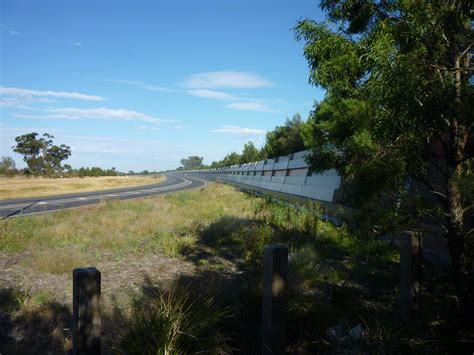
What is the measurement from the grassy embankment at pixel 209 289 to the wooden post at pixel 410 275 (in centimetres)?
16

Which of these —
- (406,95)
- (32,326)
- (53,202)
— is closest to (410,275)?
(406,95)

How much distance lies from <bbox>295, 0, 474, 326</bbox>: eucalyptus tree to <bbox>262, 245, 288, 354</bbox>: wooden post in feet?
5.11

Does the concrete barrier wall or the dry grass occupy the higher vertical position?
the concrete barrier wall

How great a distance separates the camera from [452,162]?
393cm

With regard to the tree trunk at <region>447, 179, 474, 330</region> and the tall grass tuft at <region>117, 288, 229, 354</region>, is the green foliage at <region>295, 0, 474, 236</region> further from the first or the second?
the tall grass tuft at <region>117, 288, 229, 354</region>

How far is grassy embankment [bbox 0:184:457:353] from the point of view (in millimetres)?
3580

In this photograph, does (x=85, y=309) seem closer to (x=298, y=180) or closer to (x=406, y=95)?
(x=406, y=95)

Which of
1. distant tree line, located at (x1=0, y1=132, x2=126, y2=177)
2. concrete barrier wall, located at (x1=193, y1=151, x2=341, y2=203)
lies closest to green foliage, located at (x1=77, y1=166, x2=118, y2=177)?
distant tree line, located at (x1=0, y1=132, x2=126, y2=177)

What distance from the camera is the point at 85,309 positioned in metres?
2.53

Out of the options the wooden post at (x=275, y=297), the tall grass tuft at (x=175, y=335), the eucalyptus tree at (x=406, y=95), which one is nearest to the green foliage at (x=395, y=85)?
the eucalyptus tree at (x=406, y=95)

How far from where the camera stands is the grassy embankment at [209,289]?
358 centimetres

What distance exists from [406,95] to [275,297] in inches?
80.0

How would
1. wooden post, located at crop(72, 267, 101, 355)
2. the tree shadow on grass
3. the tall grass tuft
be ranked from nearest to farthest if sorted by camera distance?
1. wooden post, located at crop(72, 267, 101, 355)
2. the tall grass tuft
3. the tree shadow on grass

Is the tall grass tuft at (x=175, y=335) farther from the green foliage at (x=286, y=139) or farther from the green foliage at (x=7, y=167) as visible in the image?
the green foliage at (x=7, y=167)
